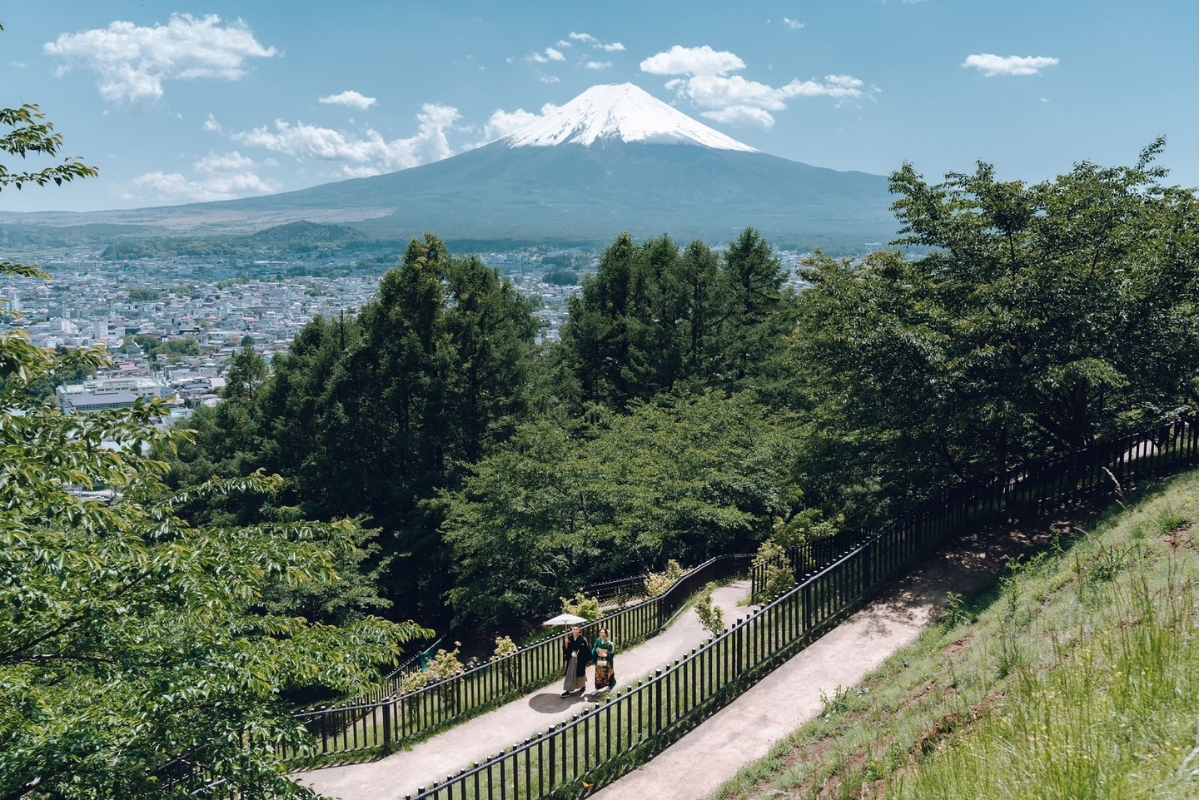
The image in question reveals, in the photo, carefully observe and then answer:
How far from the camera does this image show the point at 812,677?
1042cm

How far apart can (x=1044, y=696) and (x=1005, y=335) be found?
29.6 ft

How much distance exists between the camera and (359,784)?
1041 cm

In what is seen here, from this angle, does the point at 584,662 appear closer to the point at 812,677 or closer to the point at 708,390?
the point at 812,677

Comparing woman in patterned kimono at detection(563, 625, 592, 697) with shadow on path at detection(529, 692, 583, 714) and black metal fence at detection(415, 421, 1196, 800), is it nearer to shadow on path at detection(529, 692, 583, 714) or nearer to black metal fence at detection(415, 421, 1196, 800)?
shadow on path at detection(529, 692, 583, 714)

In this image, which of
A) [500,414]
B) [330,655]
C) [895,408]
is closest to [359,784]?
[330,655]

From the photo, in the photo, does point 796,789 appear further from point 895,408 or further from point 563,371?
point 563,371

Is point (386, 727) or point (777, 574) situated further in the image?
point (777, 574)

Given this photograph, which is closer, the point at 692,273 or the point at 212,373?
the point at 692,273

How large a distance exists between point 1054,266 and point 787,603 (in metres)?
7.32

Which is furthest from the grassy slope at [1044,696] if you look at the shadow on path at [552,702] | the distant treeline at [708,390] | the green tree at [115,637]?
the green tree at [115,637]

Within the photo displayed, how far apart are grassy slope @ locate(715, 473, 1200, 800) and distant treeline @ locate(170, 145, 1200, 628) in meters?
3.38

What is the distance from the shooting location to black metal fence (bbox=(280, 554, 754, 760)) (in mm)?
12070

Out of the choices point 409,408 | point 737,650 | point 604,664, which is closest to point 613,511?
point 604,664

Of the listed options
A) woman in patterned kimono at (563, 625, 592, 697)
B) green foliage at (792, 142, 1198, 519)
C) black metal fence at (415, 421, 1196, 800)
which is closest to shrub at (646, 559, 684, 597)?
green foliage at (792, 142, 1198, 519)
